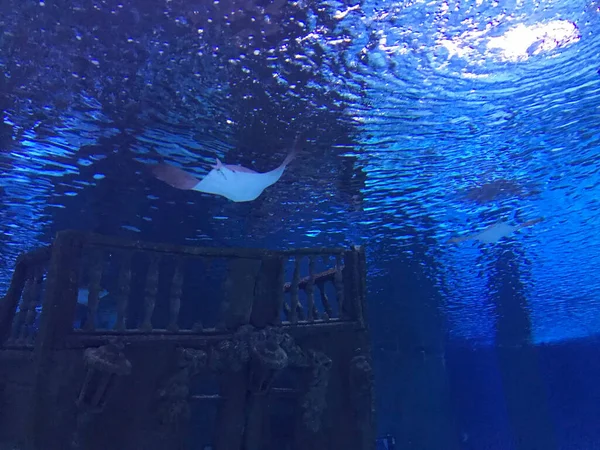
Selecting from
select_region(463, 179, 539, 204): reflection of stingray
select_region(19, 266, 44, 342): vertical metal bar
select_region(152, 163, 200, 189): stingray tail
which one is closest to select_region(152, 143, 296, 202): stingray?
select_region(152, 163, 200, 189): stingray tail

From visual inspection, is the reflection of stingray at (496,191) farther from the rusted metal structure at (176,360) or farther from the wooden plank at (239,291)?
the wooden plank at (239,291)

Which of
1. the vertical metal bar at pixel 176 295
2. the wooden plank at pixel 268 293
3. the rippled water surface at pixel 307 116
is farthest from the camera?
the wooden plank at pixel 268 293

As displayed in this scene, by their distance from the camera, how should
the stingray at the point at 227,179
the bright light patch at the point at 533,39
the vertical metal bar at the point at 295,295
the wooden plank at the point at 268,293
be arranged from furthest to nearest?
the stingray at the point at 227,179, the vertical metal bar at the point at 295,295, the wooden plank at the point at 268,293, the bright light patch at the point at 533,39

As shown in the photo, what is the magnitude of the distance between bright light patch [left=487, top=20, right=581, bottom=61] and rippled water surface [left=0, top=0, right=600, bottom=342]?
3cm

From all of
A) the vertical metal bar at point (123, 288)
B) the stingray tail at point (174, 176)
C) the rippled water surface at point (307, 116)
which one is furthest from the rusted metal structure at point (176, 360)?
the stingray tail at point (174, 176)

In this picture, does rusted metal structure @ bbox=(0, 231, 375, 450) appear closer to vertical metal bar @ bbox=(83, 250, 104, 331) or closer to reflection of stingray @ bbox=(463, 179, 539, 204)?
vertical metal bar @ bbox=(83, 250, 104, 331)

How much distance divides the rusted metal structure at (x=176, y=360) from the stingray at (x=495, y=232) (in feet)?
25.9

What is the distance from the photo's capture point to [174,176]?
10.8 m

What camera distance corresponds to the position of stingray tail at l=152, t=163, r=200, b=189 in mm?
10305

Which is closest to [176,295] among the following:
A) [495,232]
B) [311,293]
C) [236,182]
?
[311,293]

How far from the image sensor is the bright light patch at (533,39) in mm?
6750

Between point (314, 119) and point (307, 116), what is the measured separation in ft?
0.62

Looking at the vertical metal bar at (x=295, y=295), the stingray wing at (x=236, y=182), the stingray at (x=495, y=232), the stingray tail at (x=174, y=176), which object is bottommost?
the vertical metal bar at (x=295, y=295)

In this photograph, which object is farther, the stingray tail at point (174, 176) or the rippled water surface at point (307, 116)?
the stingray tail at point (174, 176)
